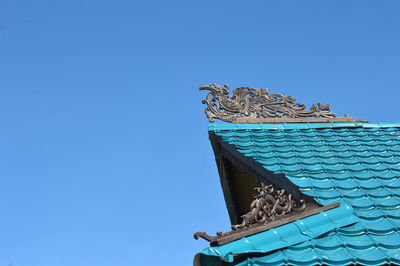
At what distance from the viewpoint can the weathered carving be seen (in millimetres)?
3857

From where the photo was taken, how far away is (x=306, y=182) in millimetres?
4562

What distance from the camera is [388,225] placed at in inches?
152

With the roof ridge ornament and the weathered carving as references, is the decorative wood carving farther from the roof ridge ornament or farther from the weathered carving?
the roof ridge ornament

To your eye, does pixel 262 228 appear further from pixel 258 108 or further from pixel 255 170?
pixel 258 108

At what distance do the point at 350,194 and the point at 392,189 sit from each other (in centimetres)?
50

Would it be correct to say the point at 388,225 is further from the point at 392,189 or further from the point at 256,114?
the point at 256,114

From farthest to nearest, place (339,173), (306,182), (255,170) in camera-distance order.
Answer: (255,170)
(339,173)
(306,182)

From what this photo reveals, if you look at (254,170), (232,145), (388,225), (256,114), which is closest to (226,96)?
(256,114)

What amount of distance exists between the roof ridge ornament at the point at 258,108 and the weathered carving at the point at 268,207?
8.29 feet

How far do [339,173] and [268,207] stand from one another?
1.21 metres

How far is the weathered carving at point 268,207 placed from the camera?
386 centimetres

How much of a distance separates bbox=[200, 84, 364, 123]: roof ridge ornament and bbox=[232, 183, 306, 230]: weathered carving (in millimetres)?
2527

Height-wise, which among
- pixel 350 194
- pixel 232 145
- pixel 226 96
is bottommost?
pixel 350 194

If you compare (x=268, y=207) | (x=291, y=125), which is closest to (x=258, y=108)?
(x=291, y=125)
